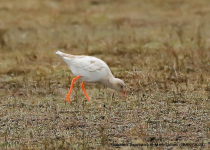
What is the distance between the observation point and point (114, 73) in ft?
33.4

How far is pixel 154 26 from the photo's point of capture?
605 inches

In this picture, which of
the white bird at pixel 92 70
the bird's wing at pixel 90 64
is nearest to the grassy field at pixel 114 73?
the white bird at pixel 92 70

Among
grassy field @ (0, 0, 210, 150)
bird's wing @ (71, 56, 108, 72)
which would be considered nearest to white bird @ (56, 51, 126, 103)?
bird's wing @ (71, 56, 108, 72)

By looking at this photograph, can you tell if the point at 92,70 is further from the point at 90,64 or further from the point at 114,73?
the point at 114,73

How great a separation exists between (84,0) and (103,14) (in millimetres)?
2772

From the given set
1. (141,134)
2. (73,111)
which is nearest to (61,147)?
(141,134)

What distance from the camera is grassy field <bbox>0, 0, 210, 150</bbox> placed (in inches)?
244

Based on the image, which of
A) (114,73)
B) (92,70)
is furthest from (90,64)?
(114,73)

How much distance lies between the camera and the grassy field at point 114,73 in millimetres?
6188

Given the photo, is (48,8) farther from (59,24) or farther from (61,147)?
(61,147)

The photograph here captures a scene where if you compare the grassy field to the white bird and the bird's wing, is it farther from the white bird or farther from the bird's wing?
the bird's wing

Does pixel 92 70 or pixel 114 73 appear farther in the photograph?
pixel 114 73

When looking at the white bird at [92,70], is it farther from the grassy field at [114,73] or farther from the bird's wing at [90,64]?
the grassy field at [114,73]

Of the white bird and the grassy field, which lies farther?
the white bird
